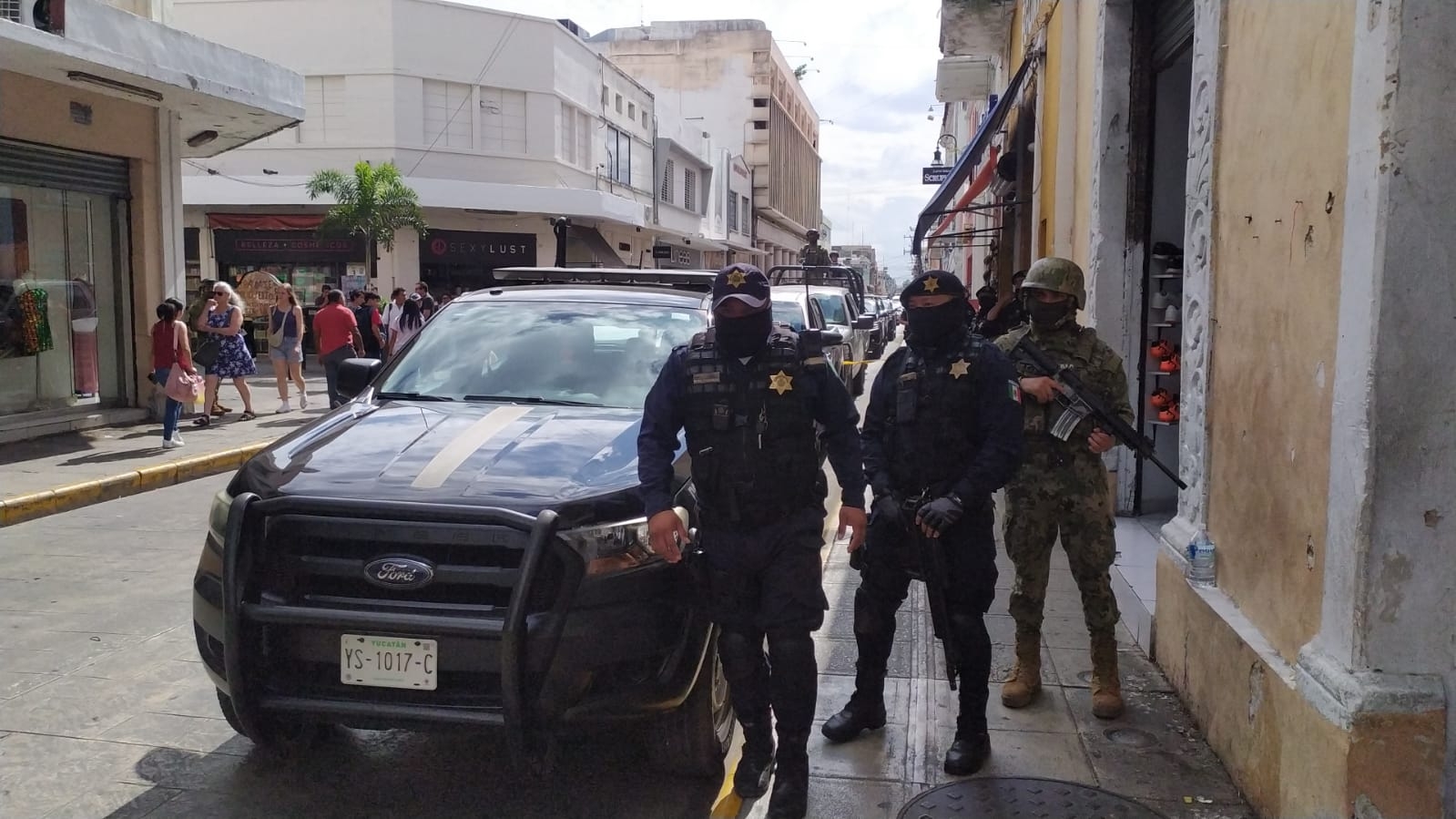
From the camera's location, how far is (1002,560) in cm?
707

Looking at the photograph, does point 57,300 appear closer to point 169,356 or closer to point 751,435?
point 169,356

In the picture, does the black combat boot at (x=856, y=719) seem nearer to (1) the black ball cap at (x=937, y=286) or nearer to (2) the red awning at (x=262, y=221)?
(1) the black ball cap at (x=937, y=286)

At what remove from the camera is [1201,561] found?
14.3 ft

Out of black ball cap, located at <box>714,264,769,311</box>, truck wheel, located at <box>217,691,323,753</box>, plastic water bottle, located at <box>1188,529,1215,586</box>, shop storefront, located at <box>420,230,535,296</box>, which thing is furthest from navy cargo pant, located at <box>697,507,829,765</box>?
shop storefront, located at <box>420,230,535,296</box>

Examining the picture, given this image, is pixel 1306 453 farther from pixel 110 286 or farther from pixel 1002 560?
pixel 110 286

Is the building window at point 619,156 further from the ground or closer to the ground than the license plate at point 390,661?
further from the ground

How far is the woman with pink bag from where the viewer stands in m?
11.1

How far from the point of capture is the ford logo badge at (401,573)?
10.9ft

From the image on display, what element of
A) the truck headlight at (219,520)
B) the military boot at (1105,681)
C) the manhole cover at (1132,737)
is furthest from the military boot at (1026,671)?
the truck headlight at (219,520)

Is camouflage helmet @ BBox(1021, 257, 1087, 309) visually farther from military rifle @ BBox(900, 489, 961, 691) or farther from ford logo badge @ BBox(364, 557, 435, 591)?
ford logo badge @ BBox(364, 557, 435, 591)

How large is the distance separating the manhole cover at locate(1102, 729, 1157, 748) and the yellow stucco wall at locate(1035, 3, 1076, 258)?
5.26 m

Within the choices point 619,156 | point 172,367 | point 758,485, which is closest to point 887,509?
point 758,485

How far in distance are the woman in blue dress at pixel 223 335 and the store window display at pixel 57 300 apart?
1.01 metres

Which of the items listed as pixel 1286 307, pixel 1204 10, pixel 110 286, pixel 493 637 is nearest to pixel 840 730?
pixel 493 637
